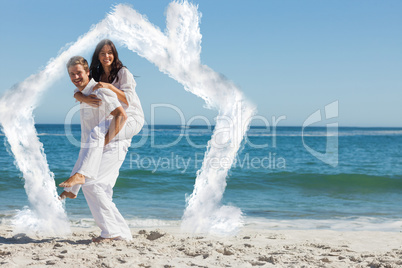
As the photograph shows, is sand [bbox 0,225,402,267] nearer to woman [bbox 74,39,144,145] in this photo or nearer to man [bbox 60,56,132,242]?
man [bbox 60,56,132,242]

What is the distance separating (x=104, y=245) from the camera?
4148 millimetres

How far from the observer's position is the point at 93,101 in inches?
156

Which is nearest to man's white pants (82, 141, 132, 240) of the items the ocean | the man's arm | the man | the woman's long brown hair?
the man

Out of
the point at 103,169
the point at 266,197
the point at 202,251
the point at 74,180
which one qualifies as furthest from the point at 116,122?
the point at 266,197

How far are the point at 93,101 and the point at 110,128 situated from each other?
A: 0.30m

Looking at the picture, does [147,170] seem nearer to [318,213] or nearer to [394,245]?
[318,213]

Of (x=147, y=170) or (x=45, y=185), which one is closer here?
(x=45, y=185)

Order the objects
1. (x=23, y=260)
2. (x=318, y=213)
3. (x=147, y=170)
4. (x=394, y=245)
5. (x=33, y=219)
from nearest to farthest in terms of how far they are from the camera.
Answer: (x=23, y=260) < (x=394, y=245) < (x=33, y=219) < (x=318, y=213) < (x=147, y=170)

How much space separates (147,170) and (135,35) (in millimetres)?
9592

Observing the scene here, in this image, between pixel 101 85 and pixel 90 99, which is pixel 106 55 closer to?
pixel 101 85

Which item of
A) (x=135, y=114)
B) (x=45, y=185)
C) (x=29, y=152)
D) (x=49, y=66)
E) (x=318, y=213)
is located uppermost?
(x=49, y=66)

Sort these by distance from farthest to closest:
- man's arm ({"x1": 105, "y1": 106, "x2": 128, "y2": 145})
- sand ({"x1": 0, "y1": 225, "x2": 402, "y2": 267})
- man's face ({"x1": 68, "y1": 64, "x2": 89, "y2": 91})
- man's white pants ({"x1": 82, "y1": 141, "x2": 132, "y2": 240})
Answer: man's white pants ({"x1": 82, "y1": 141, "x2": 132, "y2": 240}) → man's face ({"x1": 68, "y1": 64, "x2": 89, "y2": 91}) → man's arm ({"x1": 105, "y1": 106, "x2": 128, "y2": 145}) → sand ({"x1": 0, "y1": 225, "x2": 402, "y2": 267})

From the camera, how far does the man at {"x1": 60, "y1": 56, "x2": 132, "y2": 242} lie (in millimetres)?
3936

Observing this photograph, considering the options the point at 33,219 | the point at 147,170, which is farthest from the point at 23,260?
the point at 147,170
